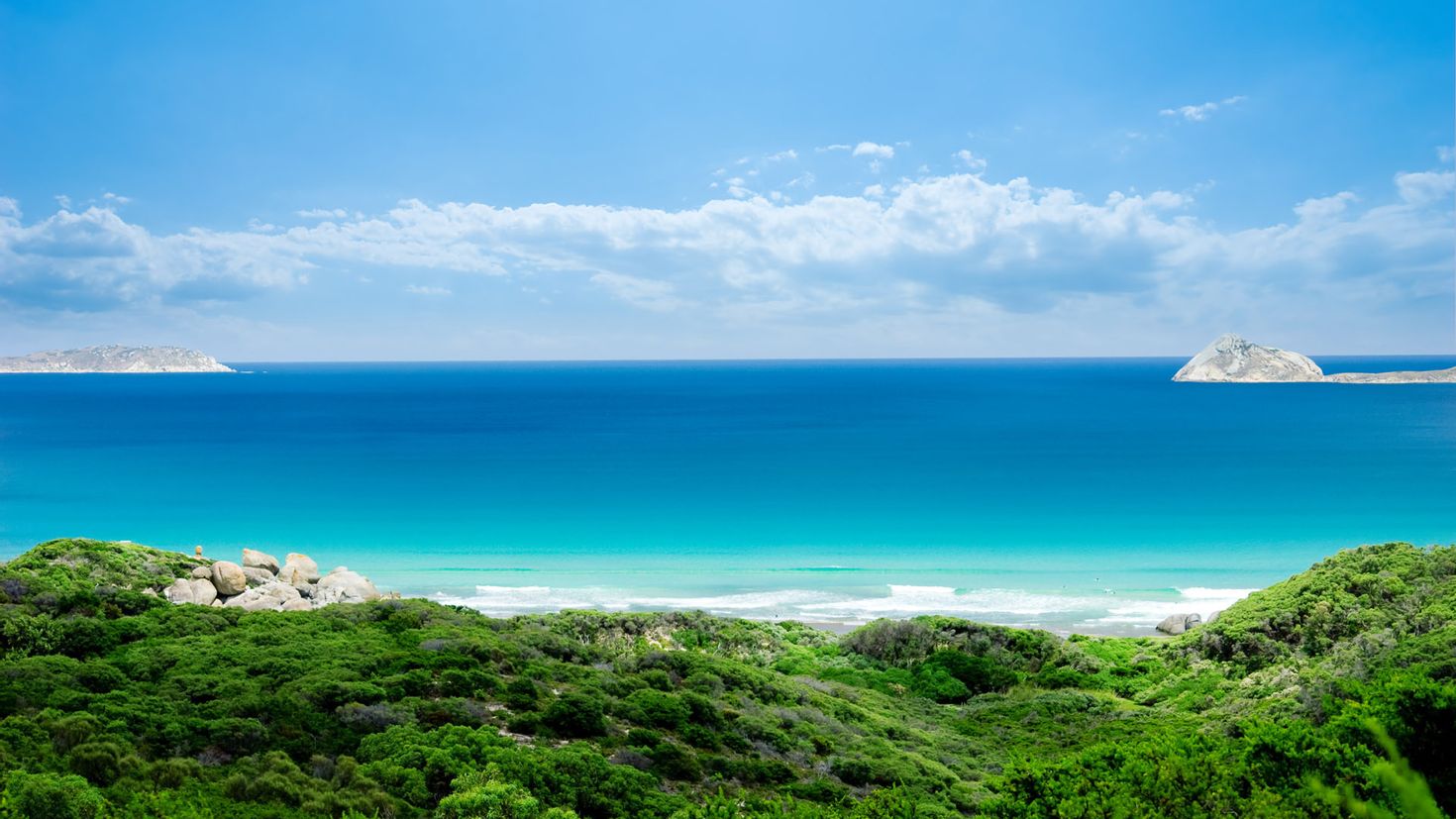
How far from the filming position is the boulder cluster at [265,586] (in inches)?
956

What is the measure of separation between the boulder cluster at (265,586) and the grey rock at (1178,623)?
2543 centimetres

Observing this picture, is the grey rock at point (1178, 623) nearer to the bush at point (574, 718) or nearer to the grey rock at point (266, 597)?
the bush at point (574, 718)

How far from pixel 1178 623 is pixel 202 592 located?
2981 cm

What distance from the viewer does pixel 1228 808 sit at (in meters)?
9.72

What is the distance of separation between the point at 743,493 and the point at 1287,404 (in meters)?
110

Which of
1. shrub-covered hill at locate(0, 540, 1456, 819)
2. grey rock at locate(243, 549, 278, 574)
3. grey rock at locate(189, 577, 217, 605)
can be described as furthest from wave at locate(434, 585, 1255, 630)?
grey rock at locate(189, 577, 217, 605)

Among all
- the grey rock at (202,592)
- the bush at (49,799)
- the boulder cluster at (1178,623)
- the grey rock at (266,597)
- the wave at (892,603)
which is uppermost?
the bush at (49,799)

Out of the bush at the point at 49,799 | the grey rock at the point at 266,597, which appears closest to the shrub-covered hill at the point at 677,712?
the bush at the point at 49,799

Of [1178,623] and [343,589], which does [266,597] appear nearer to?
[343,589]

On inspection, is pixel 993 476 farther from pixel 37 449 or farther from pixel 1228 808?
pixel 37 449

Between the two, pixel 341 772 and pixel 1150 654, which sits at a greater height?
pixel 341 772

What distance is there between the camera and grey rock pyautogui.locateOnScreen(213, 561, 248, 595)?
25.8 m

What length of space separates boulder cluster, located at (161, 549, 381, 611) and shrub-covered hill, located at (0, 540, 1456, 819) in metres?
0.86

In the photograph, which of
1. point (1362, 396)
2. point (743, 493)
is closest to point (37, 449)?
point (743, 493)
